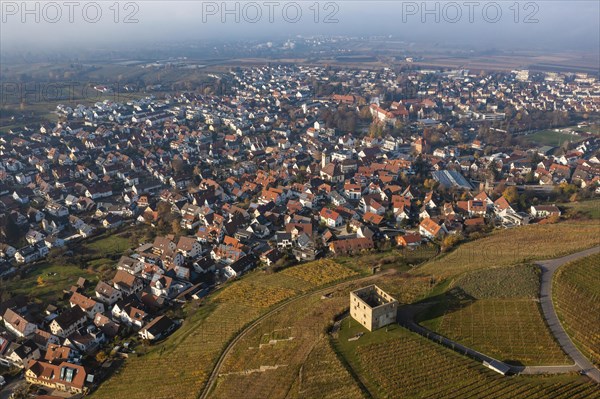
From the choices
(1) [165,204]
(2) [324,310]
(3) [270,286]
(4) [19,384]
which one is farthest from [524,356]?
(1) [165,204]

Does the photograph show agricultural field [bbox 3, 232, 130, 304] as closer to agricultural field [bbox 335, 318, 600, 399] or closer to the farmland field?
the farmland field

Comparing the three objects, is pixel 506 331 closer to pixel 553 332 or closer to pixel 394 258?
pixel 553 332

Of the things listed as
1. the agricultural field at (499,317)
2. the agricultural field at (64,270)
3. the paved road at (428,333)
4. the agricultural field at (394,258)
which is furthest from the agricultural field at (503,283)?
the agricultural field at (64,270)

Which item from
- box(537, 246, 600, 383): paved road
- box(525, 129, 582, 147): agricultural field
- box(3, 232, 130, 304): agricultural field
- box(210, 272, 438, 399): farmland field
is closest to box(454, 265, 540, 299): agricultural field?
box(537, 246, 600, 383): paved road

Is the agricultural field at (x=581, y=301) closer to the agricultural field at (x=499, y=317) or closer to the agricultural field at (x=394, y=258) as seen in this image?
the agricultural field at (x=499, y=317)

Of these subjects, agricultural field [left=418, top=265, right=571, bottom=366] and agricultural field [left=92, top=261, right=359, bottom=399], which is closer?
agricultural field [left=418, top=265, right=571, bottom=366]
